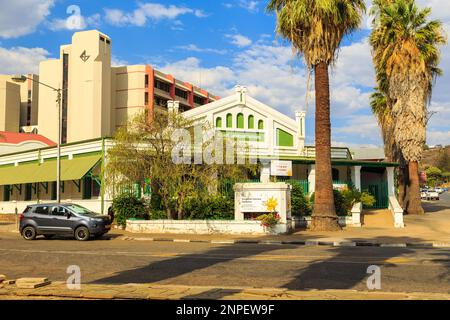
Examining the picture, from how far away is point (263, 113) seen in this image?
3819cm

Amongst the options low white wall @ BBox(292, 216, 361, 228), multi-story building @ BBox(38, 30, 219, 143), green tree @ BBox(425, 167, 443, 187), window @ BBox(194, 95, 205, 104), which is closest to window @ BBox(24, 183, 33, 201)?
low white wall @ BBox(292, 216, 361, 228)

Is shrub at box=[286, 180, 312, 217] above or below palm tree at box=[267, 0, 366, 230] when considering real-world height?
below

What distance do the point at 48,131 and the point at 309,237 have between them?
215ft

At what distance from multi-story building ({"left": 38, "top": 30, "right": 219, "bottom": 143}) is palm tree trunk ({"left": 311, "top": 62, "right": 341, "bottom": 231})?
161 feet

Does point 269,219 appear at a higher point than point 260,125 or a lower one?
lower

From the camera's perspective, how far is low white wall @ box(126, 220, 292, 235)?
2172 cm

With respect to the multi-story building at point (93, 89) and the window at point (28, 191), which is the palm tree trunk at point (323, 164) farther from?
the multi-story building at point (93, 89)

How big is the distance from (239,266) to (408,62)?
969 inches

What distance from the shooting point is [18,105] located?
283ft

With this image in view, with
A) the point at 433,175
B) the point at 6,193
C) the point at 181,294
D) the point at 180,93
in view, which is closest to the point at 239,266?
the point at 181,294

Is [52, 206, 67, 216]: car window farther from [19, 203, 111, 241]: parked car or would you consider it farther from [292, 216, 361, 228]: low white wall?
[292, 216, 361, 228]: low white wall

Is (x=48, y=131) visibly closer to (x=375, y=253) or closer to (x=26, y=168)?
(x=26, y=168)

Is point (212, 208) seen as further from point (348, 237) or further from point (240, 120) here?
point (240, 120)
